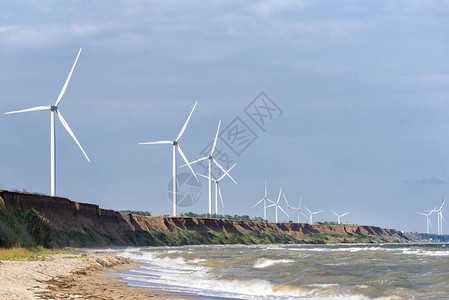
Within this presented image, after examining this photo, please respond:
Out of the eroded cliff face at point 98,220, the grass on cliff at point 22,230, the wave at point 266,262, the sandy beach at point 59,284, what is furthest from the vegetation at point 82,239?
the sandy beach at point 59,284

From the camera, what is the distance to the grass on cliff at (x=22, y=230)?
34125 mm

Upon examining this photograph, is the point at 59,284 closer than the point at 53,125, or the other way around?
the point at 59,284

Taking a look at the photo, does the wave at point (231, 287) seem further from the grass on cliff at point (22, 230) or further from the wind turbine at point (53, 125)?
the wind turbine at point (53, 125)

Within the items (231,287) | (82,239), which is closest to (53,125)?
(82,239)

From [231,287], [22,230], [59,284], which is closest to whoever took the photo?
[59,284]

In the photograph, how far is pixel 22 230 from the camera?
3906cm

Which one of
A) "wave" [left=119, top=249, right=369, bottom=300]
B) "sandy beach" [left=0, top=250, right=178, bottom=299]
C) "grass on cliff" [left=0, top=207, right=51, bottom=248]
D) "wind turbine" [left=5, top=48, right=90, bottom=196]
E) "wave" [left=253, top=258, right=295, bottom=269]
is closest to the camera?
"sandy beach" [left=0, top=250, right=178, bottom=299]

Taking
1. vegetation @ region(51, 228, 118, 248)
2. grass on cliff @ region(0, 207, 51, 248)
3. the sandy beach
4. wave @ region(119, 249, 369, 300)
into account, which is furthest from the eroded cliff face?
the sandy beach

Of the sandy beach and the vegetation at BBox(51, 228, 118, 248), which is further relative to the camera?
the vegetation at BBox(51, 228, 118, 248)

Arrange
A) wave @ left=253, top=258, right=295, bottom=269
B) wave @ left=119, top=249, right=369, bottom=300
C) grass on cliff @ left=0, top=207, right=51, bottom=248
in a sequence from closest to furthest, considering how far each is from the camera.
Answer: wave @ left=119, top=249, right=369, bottom=300
grass on cliff @ left=0, top=207, right=51, bottom=248
wave @ left=253, top=258, right=295, bottom=269

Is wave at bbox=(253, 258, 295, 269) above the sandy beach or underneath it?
underneath

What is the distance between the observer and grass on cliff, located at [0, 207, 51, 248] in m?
34.1

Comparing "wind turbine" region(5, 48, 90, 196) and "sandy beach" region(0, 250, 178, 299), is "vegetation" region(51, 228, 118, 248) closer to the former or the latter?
"wind turbine" region(5, 48, 90, 196)

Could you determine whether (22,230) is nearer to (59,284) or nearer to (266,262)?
(266,262)
